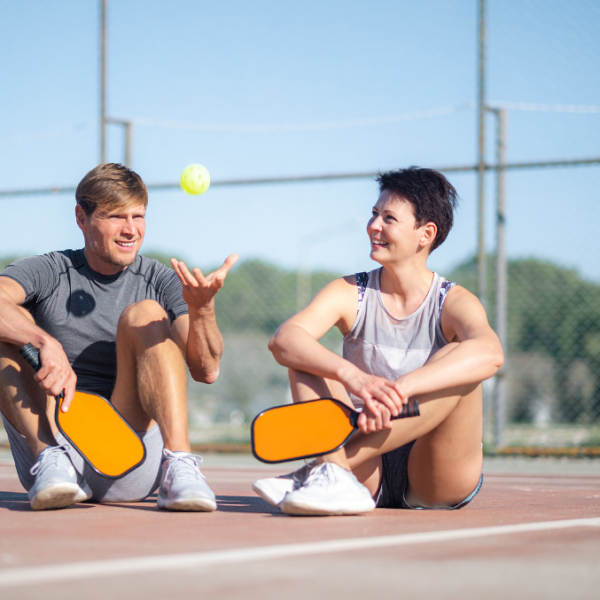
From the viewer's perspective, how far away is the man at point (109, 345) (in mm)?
2771

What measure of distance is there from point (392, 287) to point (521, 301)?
6.53m

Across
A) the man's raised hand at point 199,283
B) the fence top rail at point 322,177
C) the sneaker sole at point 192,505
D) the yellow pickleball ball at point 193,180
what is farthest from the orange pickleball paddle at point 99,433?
the fence top rail at point 322,177

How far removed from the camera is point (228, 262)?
2.90 meters

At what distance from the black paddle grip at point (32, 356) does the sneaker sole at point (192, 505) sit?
589 mm

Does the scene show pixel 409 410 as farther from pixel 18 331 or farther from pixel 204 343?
pixel 18 331

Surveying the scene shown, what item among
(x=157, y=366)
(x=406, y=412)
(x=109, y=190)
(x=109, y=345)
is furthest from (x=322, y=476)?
(x=109, y=190)

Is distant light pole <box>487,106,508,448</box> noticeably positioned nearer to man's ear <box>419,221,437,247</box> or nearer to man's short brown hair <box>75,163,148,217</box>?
man's ear <box>419,221,437,247</box>

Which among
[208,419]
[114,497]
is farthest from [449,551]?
[208,419]

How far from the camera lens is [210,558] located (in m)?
1.76

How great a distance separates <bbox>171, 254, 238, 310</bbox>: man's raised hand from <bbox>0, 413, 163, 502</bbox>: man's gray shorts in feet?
1.82

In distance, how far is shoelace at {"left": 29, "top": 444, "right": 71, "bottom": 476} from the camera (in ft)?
9.00

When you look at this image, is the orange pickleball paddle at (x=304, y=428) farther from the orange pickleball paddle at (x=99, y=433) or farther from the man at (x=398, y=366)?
the orange pickleball paddle at (x=99, y=433)

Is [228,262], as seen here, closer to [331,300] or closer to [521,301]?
[331,300]

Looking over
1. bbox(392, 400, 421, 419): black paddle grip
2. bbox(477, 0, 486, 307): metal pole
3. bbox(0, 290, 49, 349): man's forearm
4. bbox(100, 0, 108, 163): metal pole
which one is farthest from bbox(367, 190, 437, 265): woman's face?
bbox(100, 0, 108, 163): metal pole
